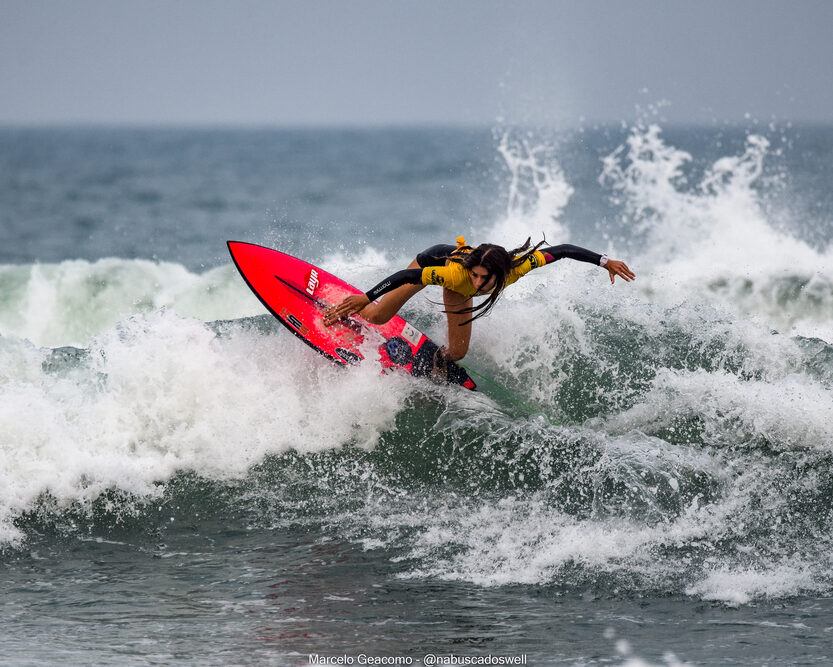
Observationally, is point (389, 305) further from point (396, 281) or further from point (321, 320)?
point (321, 320)

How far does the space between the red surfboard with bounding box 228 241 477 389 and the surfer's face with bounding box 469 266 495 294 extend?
1.35 m

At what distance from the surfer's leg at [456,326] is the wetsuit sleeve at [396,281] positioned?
1.82 ft

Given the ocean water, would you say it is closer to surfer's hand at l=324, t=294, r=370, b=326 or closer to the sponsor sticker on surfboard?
the sponsor sticker on surfboard

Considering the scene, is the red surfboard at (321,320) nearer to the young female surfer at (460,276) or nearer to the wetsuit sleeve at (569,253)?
the young female surfer at (460,276)

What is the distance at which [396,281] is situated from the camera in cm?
596

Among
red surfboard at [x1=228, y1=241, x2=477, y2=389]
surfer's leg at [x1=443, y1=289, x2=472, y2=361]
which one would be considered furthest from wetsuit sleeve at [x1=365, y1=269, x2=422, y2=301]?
red surfboard at [x1=228, y1=241, x2=477, y2=389]

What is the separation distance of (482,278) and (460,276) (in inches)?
14.5

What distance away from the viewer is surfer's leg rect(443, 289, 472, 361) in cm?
659

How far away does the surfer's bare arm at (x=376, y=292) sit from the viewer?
19.6 feet

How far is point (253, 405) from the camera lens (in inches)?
268

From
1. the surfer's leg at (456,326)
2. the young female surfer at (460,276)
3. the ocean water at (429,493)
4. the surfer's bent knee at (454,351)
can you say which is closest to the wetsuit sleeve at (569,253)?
the young female surfer at (460,276)

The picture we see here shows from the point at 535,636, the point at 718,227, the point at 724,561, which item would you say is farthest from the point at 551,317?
the point at 718,227

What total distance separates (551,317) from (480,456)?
1.98m

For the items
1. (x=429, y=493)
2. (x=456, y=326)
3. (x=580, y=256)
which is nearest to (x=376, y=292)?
(x=456, y=326)
